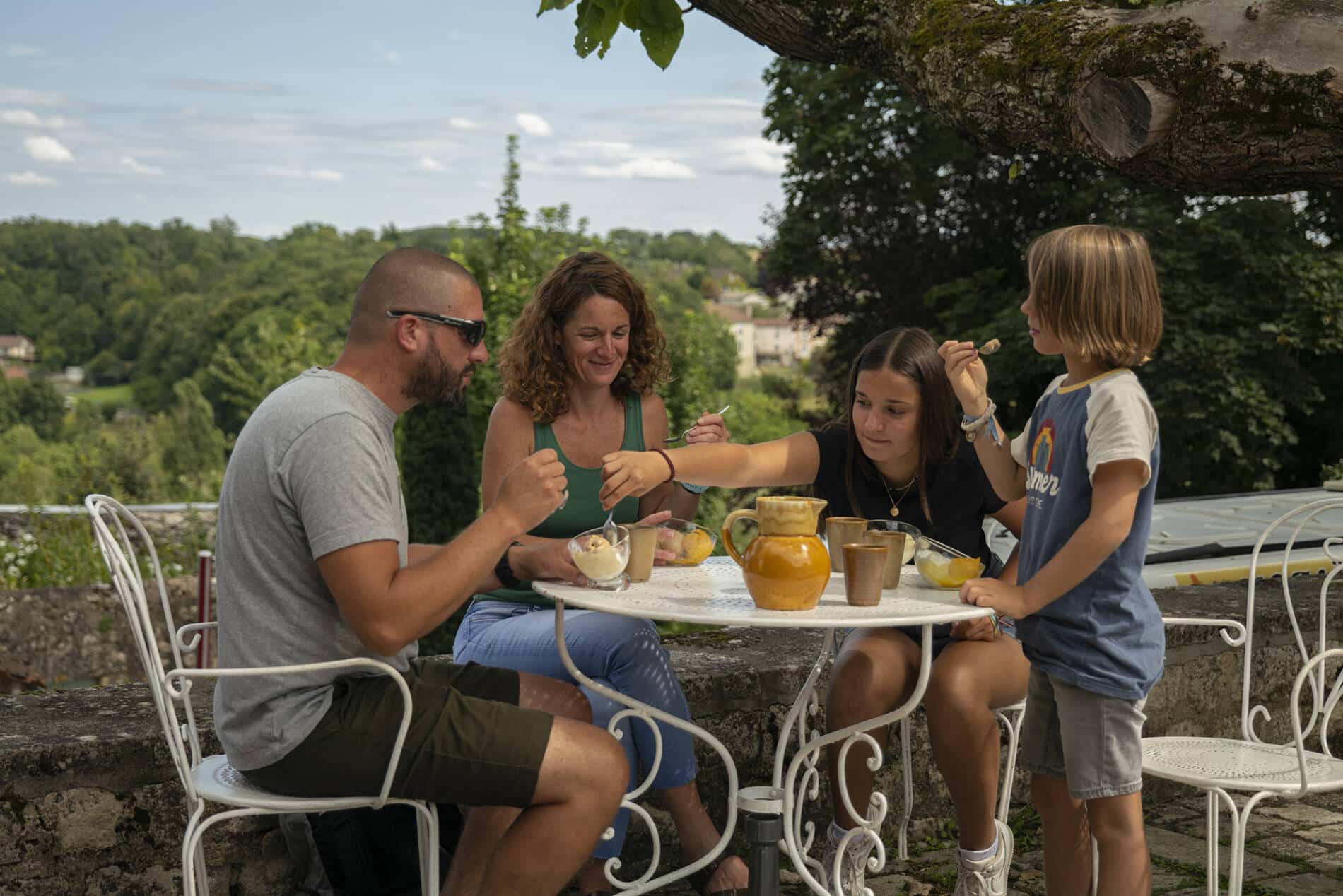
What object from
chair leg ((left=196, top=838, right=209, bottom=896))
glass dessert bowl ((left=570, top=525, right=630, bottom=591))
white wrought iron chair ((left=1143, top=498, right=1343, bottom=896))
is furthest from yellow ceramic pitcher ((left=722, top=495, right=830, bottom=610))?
chair leg ((left=196, top=838, right=209, bottom=896))

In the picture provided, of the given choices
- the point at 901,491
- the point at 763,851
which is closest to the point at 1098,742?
the point at 763,851

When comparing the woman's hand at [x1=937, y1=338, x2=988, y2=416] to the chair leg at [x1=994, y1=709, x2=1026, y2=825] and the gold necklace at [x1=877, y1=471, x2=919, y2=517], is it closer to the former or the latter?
the gold necklace at [x1=877, y1=471, x2=919, y2=517]

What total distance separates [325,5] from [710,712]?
75.9 metres

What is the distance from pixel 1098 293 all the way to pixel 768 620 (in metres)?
0.90

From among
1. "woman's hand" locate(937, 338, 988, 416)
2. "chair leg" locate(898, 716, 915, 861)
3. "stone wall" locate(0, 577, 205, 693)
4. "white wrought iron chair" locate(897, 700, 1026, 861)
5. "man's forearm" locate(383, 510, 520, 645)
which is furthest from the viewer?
"stone wall" locate(0, 577, 205, 693)

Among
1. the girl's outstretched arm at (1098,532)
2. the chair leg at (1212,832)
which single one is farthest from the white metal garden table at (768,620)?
the chair leg at (1212,832)

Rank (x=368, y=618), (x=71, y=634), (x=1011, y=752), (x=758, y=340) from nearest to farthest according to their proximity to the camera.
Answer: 1. (x=368, y=618)
2. (x=1011, y=752)
3. (x=71, y=634)
4. (x=758, y=340)

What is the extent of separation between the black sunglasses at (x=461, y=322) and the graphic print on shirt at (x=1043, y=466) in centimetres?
114

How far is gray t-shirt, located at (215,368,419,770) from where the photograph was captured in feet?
7.25

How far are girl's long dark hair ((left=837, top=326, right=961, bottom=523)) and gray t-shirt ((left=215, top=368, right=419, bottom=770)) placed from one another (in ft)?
4.09

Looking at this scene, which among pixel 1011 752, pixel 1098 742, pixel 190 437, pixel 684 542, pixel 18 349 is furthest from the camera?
pixel 18 349

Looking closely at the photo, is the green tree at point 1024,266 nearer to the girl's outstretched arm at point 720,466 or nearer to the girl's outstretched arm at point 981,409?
the girl's outstretched arm at point 720,466

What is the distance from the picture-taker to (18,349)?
49.3m

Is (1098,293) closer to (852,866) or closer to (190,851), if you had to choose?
(852,866)
